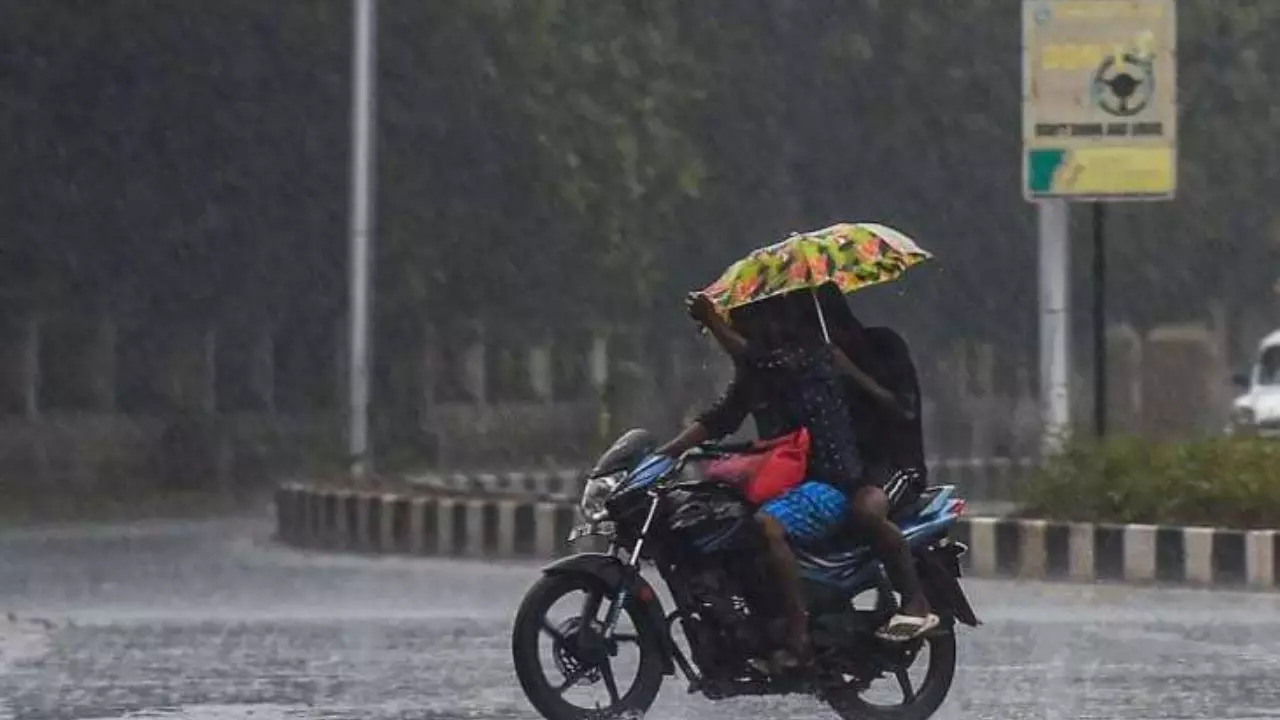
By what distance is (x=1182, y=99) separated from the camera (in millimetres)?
43594

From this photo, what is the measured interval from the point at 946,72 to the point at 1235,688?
3184 cm

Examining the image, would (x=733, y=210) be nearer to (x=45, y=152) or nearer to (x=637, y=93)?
(x=637, y=93)

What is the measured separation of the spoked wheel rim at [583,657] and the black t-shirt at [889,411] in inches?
35.1

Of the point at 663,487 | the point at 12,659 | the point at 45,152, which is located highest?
the point at 45,152

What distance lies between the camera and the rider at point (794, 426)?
899 centimetres

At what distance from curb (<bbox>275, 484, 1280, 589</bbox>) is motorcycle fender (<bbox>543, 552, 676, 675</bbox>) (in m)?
7.03

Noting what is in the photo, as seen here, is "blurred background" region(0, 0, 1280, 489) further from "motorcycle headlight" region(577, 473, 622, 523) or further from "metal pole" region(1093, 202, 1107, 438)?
"motorcycle headlight" region(577, 473, 622, 523)

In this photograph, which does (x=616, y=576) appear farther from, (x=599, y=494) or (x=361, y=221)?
(x=361, y=221)

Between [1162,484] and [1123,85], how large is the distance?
155 inches

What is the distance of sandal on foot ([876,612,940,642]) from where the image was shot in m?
9.08

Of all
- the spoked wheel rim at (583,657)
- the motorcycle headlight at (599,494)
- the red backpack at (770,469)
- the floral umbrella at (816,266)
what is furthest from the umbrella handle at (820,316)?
the spoked wheel rim at (583,657)

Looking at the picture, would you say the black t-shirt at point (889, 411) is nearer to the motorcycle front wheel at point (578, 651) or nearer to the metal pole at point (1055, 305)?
the motorcycle front wheel at point (578, 651)

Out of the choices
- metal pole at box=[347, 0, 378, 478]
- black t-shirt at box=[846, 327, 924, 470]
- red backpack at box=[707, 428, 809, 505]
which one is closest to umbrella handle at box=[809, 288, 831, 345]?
black t-shirt at box=[846, 327, 924, 470]

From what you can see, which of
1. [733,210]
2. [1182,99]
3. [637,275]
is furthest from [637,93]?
[1182,99]
